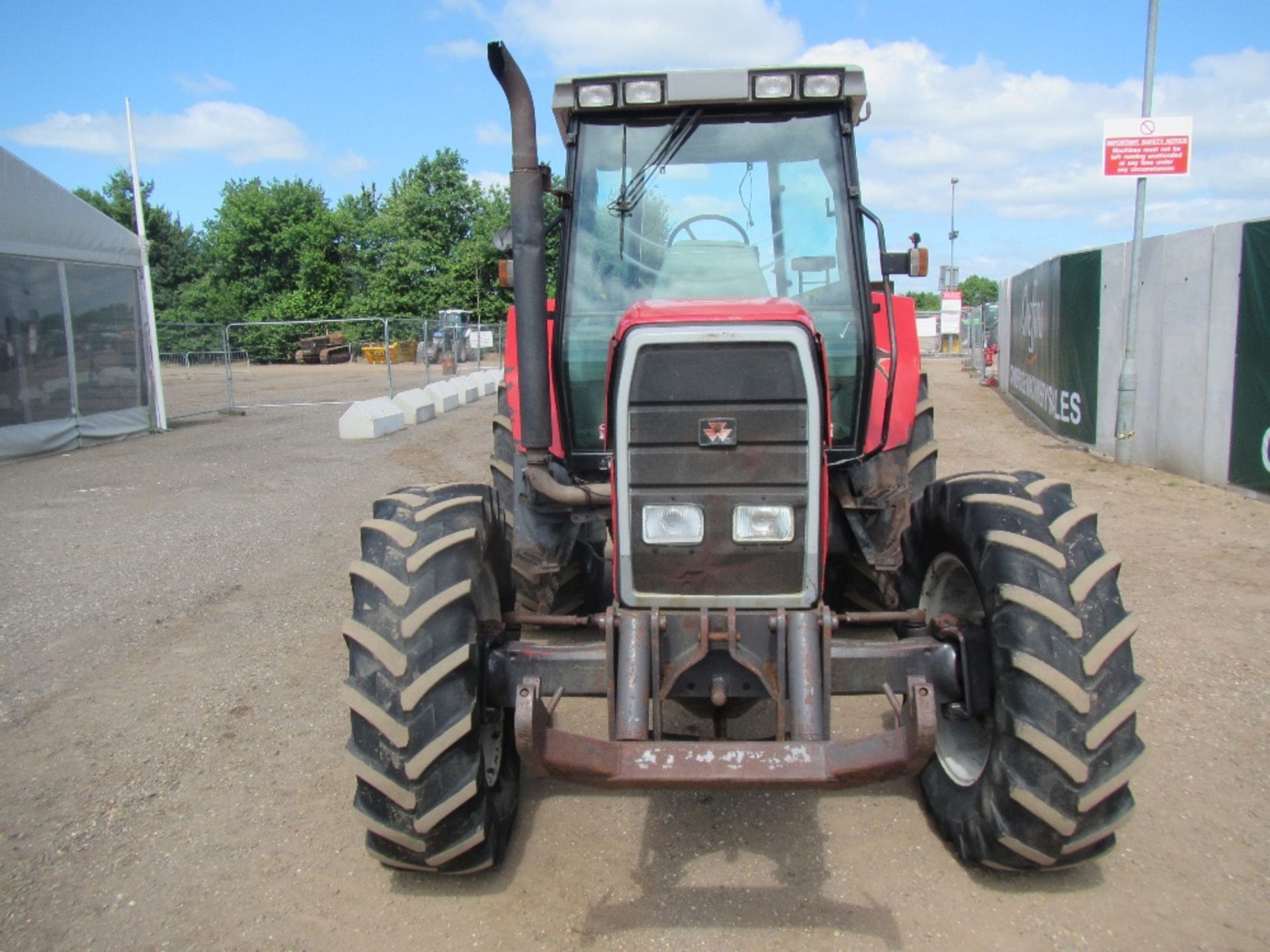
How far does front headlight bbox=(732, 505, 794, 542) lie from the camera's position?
123 inches

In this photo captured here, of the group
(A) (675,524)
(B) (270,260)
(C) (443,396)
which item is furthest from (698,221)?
(B) (270,260)

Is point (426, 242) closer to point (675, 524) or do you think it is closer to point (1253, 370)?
point (1253, 370)

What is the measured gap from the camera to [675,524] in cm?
314

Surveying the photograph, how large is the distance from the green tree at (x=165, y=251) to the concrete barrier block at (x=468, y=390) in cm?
3584

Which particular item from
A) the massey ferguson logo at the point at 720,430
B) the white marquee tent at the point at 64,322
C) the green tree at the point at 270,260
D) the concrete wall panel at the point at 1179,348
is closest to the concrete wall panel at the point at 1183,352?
the concrete wall panel at the point at 1179,348

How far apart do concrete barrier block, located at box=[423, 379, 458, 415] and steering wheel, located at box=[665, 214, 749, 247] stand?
1467 cm

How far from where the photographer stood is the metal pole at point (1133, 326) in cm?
1070

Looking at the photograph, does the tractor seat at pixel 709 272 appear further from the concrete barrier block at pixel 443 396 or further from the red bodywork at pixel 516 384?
the concrete barrier block at pixel 443 396

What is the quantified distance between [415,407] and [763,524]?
14.8 metres

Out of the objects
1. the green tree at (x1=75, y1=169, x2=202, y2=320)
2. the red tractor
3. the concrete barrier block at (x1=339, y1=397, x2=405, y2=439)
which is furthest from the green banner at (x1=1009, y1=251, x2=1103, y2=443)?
the green tree at (x1=75, y1=169, x2=202, y2=320)

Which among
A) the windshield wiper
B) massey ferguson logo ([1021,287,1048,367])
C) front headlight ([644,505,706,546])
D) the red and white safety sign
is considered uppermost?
the red and white safety sign

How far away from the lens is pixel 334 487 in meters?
10.6

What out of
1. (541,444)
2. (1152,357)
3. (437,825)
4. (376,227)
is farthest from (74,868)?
(376,227)

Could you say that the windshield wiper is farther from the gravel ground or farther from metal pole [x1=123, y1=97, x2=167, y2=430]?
metal pole [x1=123, y1=97, x2=167, y2=430]
